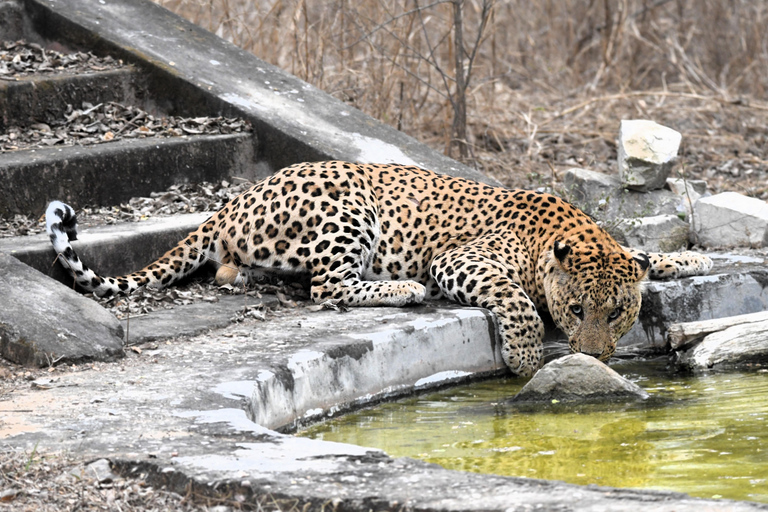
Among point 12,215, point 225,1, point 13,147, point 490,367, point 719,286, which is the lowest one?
point 490,367

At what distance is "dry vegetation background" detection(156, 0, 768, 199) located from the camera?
33.8 ft

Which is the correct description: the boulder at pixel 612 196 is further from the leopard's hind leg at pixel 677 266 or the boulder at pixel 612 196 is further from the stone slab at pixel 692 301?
the stone slab at pixel 692 301

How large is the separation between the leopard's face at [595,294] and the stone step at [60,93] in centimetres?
415

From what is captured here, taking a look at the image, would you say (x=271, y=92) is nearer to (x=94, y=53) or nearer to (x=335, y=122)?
(x=335, y=122)

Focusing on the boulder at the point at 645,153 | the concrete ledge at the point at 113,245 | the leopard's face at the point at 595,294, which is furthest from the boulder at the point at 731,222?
the concrete ledge at the point at 113,245

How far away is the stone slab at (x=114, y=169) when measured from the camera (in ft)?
22.8

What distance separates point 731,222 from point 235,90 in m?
4.23

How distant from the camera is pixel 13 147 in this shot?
24.6 ft

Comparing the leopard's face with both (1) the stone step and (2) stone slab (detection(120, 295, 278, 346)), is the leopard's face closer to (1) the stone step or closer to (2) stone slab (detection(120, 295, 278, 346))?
(2) stone slab (detection(120, 295, 278, 346))

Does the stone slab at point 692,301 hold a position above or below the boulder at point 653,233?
below

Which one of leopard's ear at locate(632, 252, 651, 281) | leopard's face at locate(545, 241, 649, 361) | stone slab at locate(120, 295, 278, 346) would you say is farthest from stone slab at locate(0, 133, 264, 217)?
leopard's ear at locate(632, 252, 651, 281)

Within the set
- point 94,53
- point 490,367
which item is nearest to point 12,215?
point 94,53

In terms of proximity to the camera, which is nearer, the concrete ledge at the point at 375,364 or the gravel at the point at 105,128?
the concrete ledge at the point at 375,364

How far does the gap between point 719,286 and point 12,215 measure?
477 centimetres
